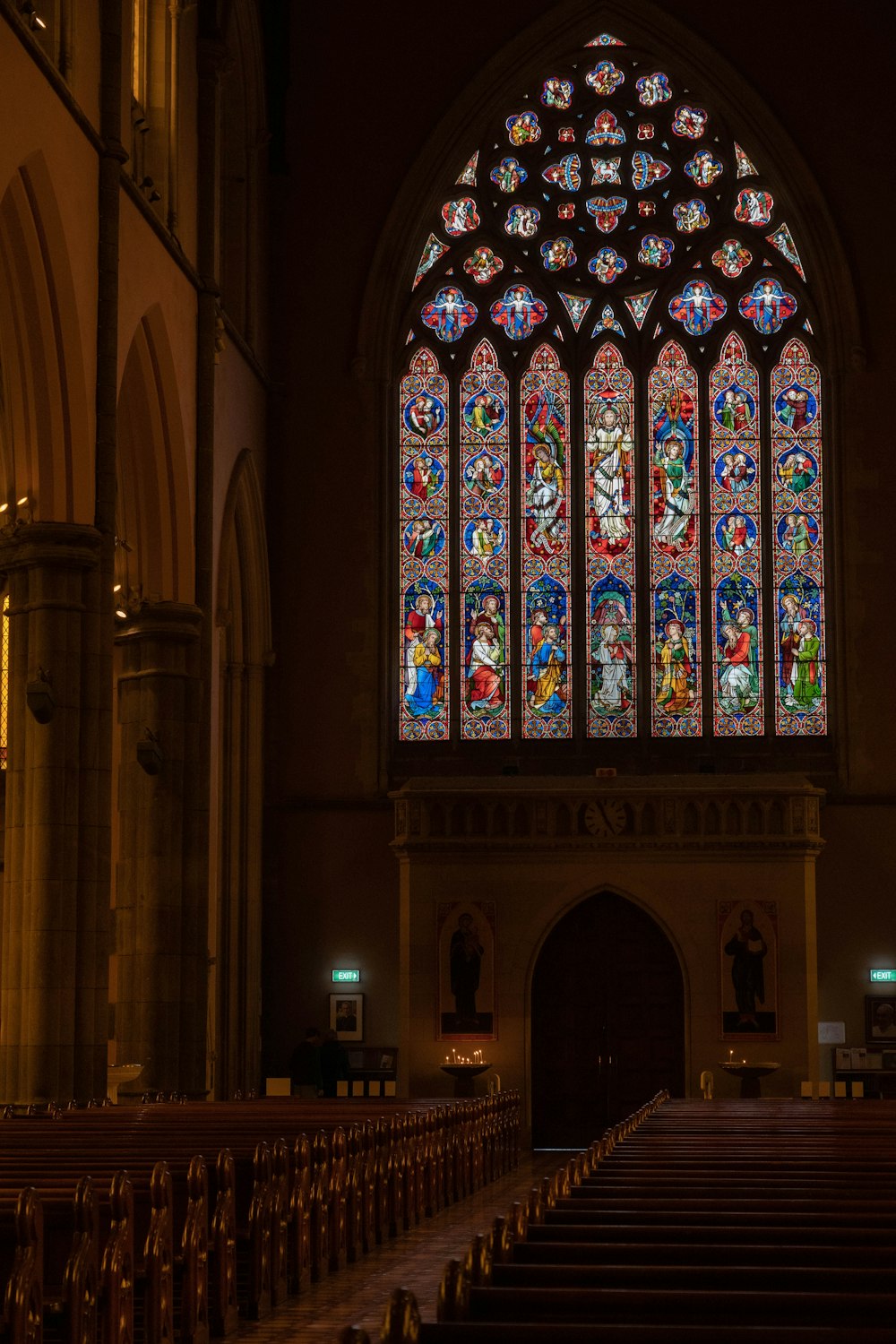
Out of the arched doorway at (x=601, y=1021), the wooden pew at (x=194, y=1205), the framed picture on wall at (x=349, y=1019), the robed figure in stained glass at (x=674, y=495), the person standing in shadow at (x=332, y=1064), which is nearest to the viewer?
the wooden pew at (x=194, y=1205)

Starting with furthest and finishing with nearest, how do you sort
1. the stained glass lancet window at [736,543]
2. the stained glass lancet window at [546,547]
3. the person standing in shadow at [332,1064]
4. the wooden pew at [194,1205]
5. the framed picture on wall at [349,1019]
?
the stained glass lancet window at [546,547] → the stained glass lancet window at [736,543] → the framed picture on wall at [349,1019] → the person standing in shadow at [332,1064] → the wooden pew at [194,1205]

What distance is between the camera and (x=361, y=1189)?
39.4 ft

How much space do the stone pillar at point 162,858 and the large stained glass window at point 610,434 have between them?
5.27 metres

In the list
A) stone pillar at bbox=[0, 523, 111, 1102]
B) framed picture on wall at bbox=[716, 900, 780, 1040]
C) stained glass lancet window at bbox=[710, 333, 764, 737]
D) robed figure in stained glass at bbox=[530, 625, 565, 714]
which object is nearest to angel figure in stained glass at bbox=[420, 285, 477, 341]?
stained glass lancet window at bbox=[710, 333, 764, 737]

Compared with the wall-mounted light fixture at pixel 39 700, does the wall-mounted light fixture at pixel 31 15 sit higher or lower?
higher

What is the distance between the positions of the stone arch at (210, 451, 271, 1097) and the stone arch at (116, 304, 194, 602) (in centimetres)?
195

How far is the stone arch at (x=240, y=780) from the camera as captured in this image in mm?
23641

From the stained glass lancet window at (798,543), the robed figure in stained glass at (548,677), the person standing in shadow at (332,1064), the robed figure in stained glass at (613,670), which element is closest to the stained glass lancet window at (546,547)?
the robed figure in stained glass at (548,677)

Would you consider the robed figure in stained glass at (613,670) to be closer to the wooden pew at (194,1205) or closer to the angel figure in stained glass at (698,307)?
the angel figure in stained glass at (698,307)

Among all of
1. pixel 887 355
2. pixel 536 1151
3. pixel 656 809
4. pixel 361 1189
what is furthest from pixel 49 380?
pixel 887 355

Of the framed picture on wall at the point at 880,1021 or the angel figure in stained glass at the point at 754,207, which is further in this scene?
the angel figure in stained glass at the point at 754,207

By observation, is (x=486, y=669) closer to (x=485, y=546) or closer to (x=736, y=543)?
(x=485, y=546)

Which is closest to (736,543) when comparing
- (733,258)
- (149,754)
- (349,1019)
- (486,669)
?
(486,669)

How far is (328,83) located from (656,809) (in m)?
10.7
